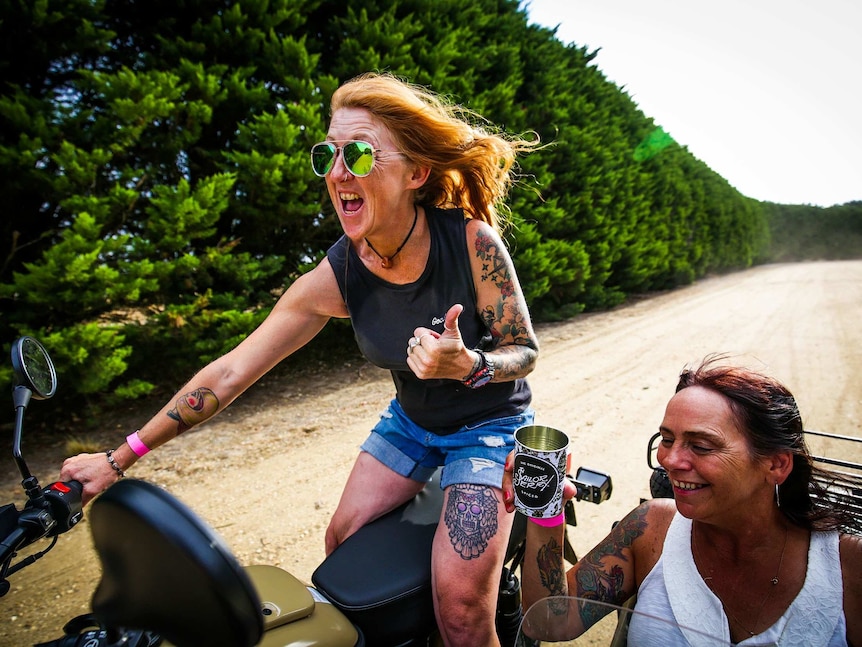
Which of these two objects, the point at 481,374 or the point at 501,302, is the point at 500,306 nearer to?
the point at 501,302

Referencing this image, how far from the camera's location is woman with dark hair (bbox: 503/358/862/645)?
1429mm

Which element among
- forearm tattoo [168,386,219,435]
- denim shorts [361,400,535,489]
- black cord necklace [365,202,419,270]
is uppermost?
black cord necklace [365,202,419,270]

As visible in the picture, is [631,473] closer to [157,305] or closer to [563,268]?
[157,305]

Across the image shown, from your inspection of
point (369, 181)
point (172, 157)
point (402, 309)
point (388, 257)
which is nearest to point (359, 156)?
point (369, 181)

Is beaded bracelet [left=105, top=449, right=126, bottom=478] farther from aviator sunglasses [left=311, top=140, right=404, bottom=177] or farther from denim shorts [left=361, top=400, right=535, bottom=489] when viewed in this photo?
aviator sunglasses [left=311, top=140, right=404, bottom=177]

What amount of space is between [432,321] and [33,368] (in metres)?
1.27

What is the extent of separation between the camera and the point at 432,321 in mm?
1990

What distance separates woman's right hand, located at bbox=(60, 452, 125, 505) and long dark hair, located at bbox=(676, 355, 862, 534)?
71.5 inches

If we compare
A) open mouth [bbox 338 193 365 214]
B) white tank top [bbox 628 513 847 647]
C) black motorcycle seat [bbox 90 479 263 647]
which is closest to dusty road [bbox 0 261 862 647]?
white tank top [bbox 628 513 847 647]

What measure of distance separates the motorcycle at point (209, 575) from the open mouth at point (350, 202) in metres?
1.13

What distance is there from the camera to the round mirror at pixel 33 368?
138 centimetres

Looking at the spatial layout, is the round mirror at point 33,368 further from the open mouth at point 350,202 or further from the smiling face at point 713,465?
the smiling face at point 713,465

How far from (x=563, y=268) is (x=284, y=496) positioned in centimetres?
723

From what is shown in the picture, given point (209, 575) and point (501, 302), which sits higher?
point (501, 302)
